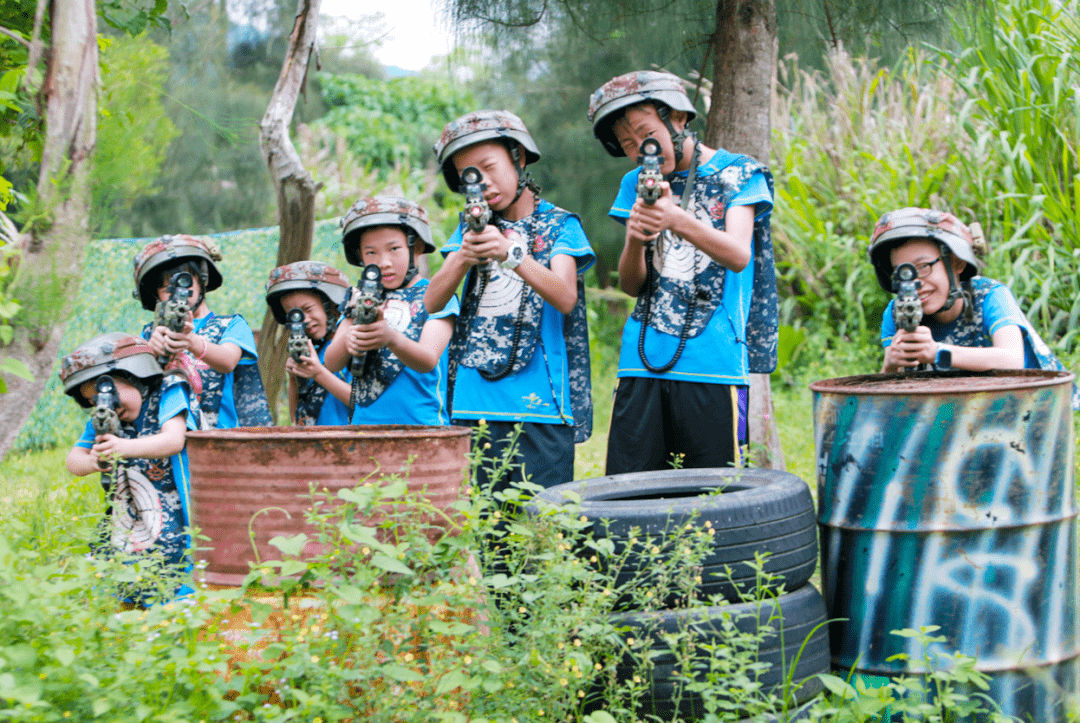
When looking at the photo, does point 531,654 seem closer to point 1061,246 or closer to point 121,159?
point 121,159

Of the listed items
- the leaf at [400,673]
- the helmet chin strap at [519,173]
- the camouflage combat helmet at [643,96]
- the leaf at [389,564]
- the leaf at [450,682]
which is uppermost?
the camouflage combat helmet at [643,96]

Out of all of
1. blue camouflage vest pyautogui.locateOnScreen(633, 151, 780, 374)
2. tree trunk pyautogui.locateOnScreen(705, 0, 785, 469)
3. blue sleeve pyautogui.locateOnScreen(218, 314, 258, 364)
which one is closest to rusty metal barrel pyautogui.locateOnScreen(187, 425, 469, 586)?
blue camouflage vest pyautogui.locateOnScreen(633, 151, 780, 374)

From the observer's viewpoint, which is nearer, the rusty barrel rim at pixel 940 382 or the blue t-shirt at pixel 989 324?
the rusty barrel rim at pixel 940 382

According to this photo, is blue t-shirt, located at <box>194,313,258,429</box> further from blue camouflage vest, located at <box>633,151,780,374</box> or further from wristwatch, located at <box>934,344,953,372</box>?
wristwatch, located at <box>934,344,953,372</box>

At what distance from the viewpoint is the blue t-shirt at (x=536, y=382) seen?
10.0 ft

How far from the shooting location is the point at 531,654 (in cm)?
191

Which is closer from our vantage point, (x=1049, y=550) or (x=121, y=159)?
(x=1049, y=550)

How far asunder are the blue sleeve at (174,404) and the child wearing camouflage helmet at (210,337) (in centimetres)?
15

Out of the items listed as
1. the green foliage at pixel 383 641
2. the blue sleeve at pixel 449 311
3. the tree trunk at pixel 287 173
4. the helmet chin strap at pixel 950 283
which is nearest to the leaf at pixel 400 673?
the green foliage at pixel 383 641

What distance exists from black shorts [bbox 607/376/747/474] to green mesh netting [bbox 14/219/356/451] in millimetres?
5106

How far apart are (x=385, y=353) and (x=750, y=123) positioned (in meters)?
1.99

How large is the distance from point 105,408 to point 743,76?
2898 mm

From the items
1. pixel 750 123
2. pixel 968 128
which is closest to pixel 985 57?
pixel 968 128

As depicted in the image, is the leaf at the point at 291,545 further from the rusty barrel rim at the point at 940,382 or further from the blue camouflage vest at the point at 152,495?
the blue camouflage vest at the point at 152,495
